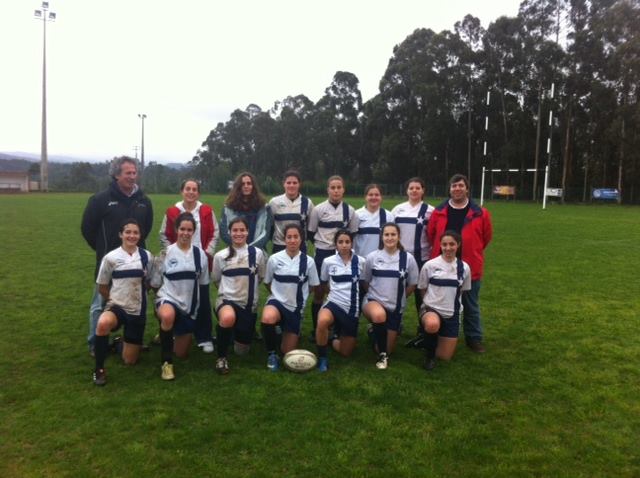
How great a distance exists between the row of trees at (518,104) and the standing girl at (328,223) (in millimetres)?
31429

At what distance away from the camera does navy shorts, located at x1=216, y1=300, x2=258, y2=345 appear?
4.84 metres

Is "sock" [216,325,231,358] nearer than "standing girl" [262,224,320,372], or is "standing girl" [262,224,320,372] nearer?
"sock" [216,325,231,358]

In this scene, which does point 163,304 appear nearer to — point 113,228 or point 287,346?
point 113,228

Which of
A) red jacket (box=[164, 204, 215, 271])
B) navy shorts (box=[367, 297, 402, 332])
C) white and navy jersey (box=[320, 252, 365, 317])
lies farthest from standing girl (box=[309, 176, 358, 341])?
red jacket (box=[164, 204, 215, 271])

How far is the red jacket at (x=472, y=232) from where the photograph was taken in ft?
16.9

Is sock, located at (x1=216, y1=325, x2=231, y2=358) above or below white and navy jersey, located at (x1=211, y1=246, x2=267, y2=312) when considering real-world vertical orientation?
below

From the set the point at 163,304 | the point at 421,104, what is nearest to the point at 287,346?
the point at 163,304

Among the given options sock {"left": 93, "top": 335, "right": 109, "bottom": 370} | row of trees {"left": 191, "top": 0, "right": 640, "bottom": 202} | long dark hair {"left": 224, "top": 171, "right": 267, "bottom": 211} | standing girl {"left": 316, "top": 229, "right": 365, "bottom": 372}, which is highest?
row of trees {"left": 191, "top": 0, "right": 640, "bottom": 202}

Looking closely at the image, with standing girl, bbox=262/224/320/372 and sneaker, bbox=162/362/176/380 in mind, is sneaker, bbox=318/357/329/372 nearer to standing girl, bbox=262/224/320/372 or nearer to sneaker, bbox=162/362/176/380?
standing girl, bbox=262/224/320/372

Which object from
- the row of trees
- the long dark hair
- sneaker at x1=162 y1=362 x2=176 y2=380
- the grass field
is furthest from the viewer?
the row of trees

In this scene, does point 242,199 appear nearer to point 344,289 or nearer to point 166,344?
point 344,289

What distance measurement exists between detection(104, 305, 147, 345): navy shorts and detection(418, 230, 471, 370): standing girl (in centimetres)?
268

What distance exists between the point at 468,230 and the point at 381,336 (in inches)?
56.3

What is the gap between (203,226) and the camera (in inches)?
215
